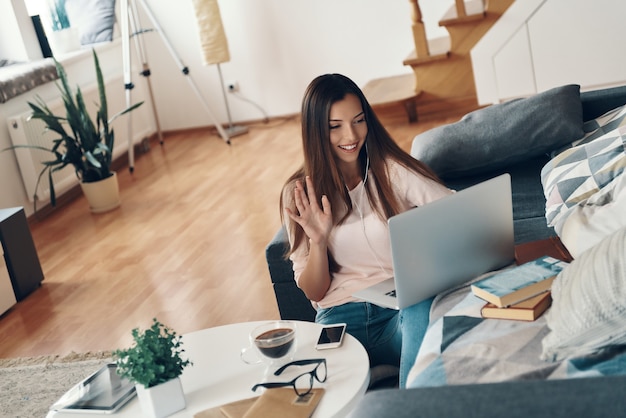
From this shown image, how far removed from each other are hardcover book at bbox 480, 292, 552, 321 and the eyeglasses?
14.5 inches

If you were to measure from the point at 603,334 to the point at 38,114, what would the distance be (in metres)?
3.73

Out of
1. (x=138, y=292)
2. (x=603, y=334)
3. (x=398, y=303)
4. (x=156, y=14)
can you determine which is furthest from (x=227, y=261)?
(x=156, y=14)

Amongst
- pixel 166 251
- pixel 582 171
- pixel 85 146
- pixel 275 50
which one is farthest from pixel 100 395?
pixel 275 50

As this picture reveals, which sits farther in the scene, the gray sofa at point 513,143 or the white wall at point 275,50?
the white wall at point 275,50

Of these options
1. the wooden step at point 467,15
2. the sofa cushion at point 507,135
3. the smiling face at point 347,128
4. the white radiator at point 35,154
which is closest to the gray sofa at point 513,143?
the sofa cushion at point 507,135

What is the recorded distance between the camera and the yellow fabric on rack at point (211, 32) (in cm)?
605

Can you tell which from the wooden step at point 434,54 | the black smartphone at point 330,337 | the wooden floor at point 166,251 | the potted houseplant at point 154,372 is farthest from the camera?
the wooden step at point 434,54

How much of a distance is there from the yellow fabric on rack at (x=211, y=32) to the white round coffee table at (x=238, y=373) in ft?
13.9

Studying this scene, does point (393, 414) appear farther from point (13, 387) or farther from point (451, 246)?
point (13, 387)

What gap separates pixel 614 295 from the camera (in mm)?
1556

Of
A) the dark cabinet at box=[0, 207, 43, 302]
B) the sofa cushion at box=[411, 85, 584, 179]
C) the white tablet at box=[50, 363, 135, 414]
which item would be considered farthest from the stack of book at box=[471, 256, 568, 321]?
the dark cabinet at box=[0, 207, 43, 302]

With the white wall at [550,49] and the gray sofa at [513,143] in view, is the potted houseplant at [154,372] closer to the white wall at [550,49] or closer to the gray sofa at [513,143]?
the gray sofa at [513,143]

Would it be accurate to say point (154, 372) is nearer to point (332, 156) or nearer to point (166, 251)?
point (332, 156)

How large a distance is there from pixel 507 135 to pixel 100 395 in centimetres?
173
